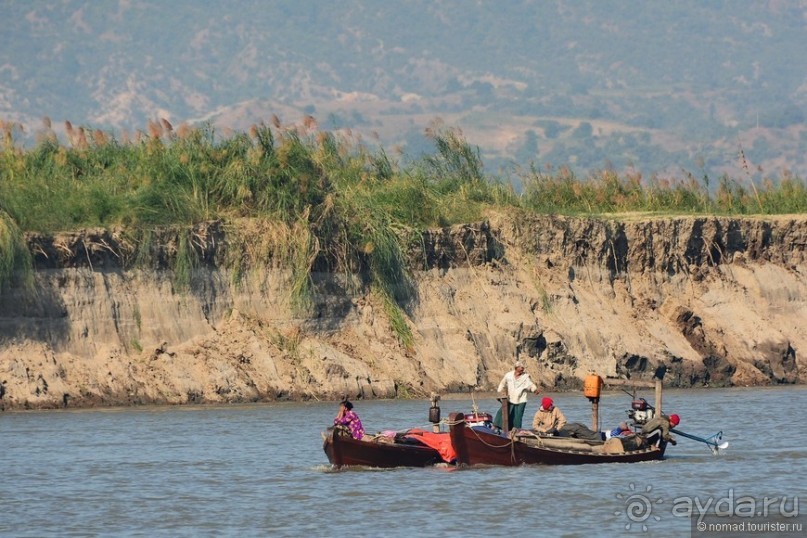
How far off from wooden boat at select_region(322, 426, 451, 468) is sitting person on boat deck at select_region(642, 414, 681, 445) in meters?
2.86

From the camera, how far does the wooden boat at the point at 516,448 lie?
949 inches

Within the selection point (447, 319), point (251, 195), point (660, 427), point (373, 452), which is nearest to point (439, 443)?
point (373, 452)

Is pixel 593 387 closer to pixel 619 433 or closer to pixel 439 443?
pixel 619 433

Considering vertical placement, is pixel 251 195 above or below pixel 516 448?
above

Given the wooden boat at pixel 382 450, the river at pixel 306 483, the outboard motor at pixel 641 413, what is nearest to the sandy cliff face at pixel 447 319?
the river at pixel 306 483

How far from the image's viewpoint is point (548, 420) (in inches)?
989

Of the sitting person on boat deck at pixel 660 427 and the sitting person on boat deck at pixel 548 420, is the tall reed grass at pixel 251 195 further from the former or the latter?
the sitting person on boat deck at pixel 660 427

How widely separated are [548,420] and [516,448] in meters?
1.02

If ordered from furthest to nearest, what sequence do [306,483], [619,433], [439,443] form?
1. [619,433]
2. [439,443]
3. [306,483]

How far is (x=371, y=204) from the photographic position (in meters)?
35.4

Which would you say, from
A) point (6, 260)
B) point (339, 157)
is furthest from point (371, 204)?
point (6, 260)

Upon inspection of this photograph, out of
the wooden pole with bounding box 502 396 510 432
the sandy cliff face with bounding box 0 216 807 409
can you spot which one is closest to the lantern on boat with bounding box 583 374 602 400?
the wooden pole with bounding box 502 396 510 432

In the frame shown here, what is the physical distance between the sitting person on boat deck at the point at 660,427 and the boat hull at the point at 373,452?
3.02m

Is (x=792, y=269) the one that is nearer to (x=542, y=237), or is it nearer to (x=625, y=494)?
(x=542, y=237)
